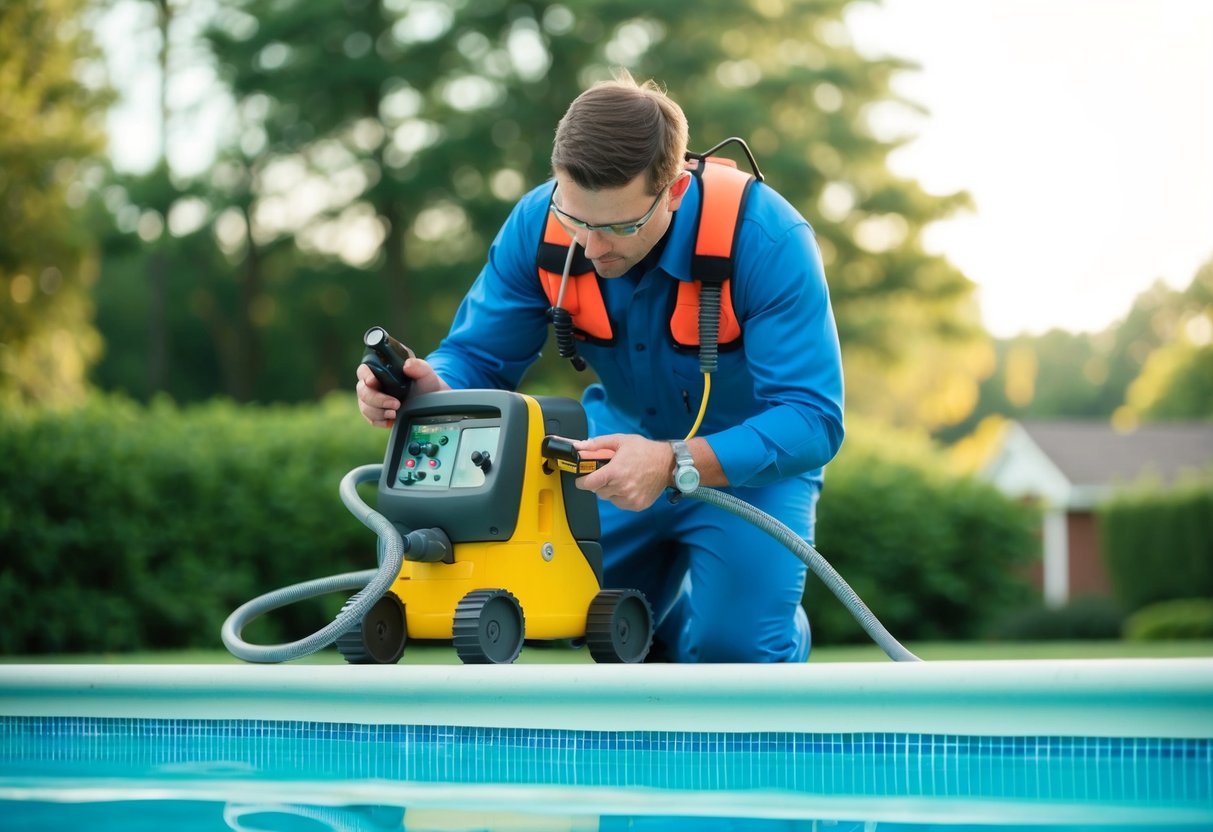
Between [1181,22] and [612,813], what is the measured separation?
2829 cm

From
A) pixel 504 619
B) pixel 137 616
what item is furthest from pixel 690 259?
pixel 137 616

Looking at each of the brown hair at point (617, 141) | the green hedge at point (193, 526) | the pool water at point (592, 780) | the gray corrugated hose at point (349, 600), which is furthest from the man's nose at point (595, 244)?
the green hedge at point (193, 526)

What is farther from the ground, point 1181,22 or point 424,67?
point 1181,22

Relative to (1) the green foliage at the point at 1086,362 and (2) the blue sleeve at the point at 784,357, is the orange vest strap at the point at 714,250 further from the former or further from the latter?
(1) the green foliage at the point at 1086,362

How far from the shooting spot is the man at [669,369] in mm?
2738

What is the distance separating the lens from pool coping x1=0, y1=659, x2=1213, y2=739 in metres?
2.22

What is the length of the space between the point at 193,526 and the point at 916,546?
5.53 meters

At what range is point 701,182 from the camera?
3105 millimetres

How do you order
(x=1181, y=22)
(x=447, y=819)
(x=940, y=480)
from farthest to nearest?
(x=1181, y=22)
(x=940, y=480)
(x=447, y=819)

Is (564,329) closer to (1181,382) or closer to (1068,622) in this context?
(1068,622)

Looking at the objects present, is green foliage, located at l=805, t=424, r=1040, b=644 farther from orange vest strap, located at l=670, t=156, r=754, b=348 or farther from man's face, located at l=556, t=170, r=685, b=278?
man's face, located at l=556, t=170, r=685, b=278

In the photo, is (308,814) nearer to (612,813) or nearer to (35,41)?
(612,813)

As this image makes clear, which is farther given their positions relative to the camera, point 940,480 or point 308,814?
point 940,480

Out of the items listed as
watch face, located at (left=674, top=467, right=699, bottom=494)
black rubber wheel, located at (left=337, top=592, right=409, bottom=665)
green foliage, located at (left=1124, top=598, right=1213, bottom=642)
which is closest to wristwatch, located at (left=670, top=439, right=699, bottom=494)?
watch face, located at (left=674, top=467, right=699, bottom=494)
